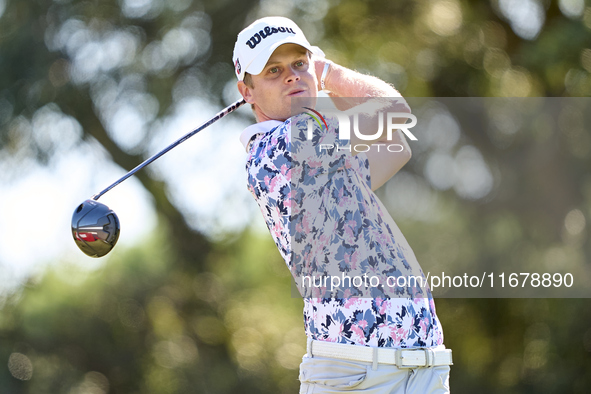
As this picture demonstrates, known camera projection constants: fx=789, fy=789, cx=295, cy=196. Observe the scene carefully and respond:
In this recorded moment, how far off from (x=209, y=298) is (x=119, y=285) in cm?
73

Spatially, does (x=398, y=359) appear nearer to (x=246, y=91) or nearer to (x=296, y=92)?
(x=296, y=92)

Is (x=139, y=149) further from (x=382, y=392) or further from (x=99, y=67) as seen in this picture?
(x=382, y=392)

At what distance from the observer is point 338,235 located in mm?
1696

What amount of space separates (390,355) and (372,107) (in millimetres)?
568

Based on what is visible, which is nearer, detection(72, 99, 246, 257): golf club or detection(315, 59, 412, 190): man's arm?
detection(315, 59, 412, 190): man's arm

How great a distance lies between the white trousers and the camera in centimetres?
165

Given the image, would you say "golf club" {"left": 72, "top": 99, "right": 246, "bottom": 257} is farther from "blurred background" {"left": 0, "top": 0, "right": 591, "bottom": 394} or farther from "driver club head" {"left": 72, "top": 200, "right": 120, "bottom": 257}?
"blurred background" {"left": 0, "top": 0, "right": 591, "bottom": 394}

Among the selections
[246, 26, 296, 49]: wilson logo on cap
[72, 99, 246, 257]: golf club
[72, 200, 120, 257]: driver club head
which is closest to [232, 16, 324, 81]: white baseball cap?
[246, 26, 296, 49]: wilson logo on cap

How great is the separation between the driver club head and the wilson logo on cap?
60 centimetres

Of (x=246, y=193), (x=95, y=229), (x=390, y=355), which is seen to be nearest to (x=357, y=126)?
(x=390, y=355)

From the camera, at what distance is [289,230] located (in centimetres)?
177

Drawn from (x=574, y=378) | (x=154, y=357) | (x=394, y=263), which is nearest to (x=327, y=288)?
(x=394, y=263)

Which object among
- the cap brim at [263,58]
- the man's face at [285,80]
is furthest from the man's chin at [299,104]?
the cap brim at [263,58]

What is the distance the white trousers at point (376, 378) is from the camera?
165cm
